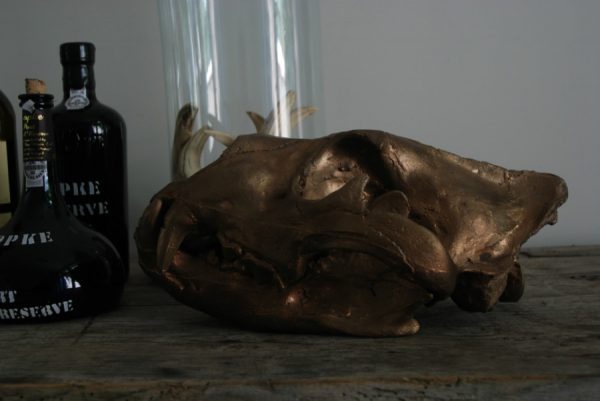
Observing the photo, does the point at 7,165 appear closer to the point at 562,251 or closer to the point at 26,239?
the point at 26,239

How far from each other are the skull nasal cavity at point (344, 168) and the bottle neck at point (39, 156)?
283 millimetres

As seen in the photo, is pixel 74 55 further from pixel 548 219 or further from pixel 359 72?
pixel 548 219

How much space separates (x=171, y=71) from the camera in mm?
1003

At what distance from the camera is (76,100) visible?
0.90 m

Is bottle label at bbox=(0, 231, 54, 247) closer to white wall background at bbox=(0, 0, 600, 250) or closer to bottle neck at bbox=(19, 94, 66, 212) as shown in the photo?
bottle neck at bbox=(19, 94, 66, 212)

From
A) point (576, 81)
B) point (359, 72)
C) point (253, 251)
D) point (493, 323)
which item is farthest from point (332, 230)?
point (576, 81)

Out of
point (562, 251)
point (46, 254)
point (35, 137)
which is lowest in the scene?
point (562, 251)

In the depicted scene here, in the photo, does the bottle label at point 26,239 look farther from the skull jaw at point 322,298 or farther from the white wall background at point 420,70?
the white wall background at point 420,70

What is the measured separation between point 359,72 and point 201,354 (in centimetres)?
73

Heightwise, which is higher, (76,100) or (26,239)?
(76,100)

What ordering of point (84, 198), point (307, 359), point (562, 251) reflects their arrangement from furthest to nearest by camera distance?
point (562, 251)
point (84, 198)
point (307, 359)

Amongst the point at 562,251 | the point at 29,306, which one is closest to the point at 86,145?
the point at 29,306

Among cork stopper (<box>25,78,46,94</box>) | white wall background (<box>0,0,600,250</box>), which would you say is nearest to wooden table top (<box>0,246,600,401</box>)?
cork stopper (<box>25,78,46,94</box>)

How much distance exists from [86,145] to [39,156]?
17 centimetres
